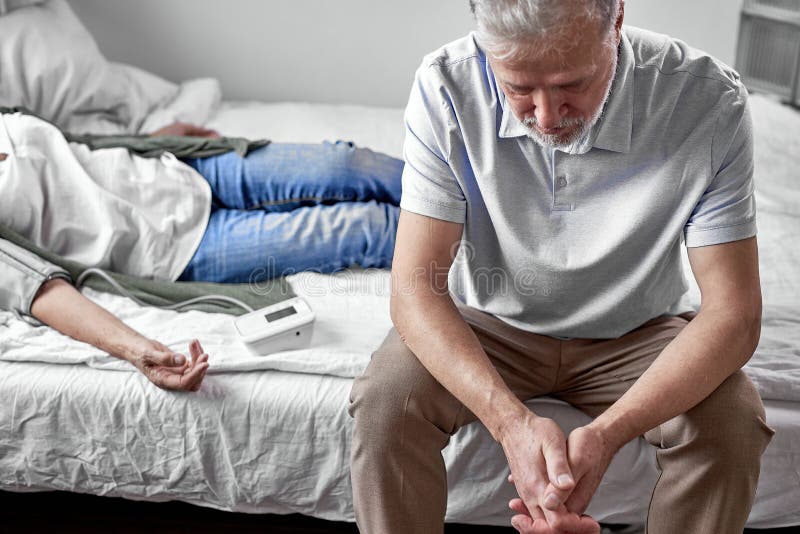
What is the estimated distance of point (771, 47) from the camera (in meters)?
2.44

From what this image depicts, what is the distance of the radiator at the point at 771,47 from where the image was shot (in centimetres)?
236

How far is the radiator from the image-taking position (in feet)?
7.73

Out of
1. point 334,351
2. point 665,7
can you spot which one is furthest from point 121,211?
point 665,7

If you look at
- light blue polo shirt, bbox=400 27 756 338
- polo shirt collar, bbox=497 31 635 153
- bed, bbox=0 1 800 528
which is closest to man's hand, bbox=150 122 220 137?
bed, bbox=0 1 800 528

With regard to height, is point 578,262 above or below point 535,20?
below

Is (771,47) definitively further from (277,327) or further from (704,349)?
(277,327)

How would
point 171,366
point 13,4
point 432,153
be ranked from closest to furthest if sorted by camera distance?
point 432,153 < point 171,366 < point 13,4

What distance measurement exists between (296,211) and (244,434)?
484mm

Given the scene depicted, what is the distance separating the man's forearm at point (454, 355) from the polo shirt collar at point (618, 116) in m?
0.26

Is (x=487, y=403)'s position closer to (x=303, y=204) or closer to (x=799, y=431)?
(x=799, y=431)

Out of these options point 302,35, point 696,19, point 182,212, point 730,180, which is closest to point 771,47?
point 696,19

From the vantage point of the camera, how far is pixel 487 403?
104cm

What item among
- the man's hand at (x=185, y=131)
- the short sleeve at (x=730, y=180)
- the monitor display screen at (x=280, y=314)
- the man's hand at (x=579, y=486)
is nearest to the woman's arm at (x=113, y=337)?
the monitor display screen at (x=280, y=314)

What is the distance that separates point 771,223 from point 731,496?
0.84m
